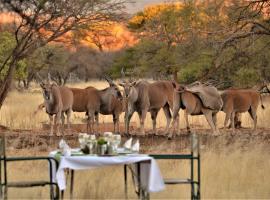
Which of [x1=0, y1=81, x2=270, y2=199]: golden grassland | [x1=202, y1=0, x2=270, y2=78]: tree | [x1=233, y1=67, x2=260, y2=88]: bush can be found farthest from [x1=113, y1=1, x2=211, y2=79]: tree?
[x1=0, y1=81, x2=270, y2=199]: golden grassland

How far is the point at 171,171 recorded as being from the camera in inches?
559

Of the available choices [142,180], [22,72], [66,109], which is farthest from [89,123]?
[22,72]

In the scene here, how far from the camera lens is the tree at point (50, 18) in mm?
25016

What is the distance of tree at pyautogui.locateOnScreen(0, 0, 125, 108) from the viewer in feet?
82.1

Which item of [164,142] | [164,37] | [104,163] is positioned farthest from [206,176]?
[164,37]

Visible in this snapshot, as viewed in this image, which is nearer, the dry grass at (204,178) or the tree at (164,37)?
the dry grass at (204,178)

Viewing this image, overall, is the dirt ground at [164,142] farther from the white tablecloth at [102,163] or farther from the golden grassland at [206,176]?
the white tablecloth at [102,163]

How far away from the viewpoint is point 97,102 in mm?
22594

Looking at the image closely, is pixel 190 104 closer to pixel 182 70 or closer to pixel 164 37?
pixel 182 70

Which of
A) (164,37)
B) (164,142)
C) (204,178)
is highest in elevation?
(164,37)

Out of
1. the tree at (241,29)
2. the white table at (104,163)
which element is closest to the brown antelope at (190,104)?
the tree at (241,29)

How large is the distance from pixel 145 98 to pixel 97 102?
5.89 feet

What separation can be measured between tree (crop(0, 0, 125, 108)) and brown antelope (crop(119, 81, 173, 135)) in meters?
3.89

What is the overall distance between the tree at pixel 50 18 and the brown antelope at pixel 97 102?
3012mm
